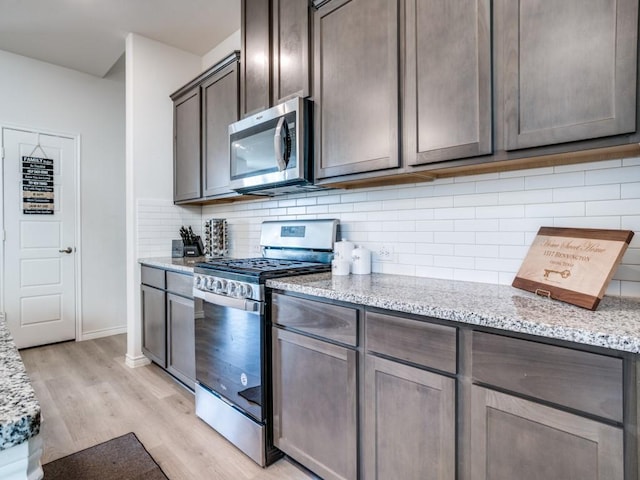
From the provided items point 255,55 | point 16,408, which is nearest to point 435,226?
point 255,55

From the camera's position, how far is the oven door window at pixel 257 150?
2.02m

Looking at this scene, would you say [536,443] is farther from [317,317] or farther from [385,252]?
[385,252]

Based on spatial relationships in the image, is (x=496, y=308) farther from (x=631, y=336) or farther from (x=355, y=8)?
(x=355, y=8)

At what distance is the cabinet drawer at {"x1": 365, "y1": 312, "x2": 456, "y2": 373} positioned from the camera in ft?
3.79

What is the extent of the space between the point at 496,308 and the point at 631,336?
0.34 meters

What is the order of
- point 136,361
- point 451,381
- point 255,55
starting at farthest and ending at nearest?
point 136,361
point 255,55
point 451,381

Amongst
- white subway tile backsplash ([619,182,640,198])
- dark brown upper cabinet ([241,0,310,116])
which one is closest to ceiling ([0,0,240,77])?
dark brown upper cabinet ([241,0,310,116])

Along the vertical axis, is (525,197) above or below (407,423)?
above

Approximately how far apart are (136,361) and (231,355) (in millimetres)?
1714

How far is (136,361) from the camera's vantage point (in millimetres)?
3139

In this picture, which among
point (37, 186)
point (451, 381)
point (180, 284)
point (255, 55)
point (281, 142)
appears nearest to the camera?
point (451, 381)

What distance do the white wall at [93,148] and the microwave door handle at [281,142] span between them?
303 centimetres

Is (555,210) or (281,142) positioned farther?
(281,142)

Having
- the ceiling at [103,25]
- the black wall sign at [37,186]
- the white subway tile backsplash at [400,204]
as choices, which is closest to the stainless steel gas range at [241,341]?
the white subway tile backsplash at [400,204]
